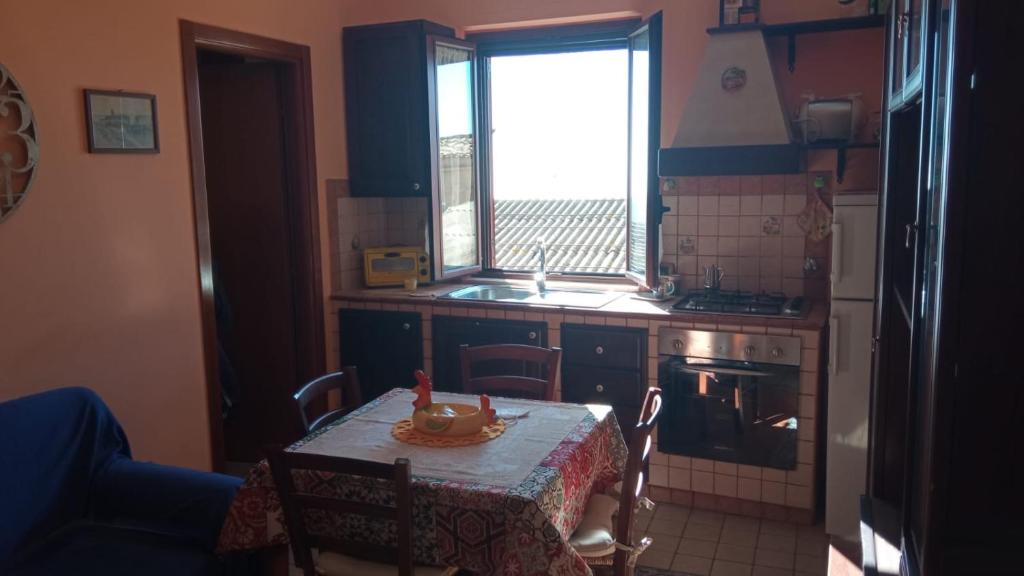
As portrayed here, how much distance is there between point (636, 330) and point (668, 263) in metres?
0.60

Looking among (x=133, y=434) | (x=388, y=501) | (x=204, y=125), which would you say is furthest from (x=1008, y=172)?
(x=204, y=125)

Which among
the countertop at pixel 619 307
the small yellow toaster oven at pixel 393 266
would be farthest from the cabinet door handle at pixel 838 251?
the small yellow toaster oven at pixel 393 266

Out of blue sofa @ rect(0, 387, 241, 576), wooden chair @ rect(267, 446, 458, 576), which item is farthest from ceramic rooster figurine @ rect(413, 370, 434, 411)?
blue sofa @ rect(0, 387, 241, 576)

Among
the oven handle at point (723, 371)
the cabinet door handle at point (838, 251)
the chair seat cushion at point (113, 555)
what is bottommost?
the chair seat cushion at point (113, 555)

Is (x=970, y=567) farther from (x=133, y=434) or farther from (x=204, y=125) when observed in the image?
(x=204, y=125)

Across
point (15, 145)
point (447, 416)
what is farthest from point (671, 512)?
point (15, 145)

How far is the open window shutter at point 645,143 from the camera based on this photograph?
391 centimetres

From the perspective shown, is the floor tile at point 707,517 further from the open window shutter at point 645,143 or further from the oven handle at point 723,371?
the open window shutter at point 645,143

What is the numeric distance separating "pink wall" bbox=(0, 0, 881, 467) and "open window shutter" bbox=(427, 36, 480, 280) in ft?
2.50

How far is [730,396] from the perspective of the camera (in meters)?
3.50

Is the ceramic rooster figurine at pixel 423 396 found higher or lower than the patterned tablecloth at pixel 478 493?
higher

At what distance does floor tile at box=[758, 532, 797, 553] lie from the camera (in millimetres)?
3292

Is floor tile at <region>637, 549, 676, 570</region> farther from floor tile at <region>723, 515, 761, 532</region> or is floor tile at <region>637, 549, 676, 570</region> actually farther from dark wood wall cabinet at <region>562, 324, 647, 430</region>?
dark wood wall cabinet at <region>562, 324, 647, 430</region>

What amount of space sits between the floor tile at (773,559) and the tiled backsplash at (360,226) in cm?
244
